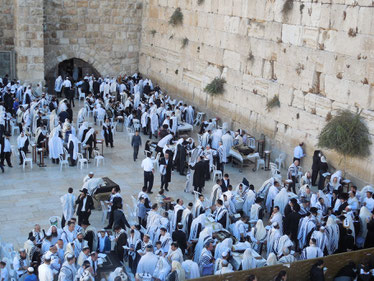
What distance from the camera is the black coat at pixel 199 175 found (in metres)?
14.8

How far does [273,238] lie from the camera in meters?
11.2

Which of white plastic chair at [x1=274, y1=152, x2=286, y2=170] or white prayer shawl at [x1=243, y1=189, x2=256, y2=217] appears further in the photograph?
white plastic chair at [x1=274, y1=152, x2=286, y2=170]

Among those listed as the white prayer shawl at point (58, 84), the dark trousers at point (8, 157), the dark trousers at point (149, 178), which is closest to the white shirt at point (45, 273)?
the dark trousers at point (149, 178)

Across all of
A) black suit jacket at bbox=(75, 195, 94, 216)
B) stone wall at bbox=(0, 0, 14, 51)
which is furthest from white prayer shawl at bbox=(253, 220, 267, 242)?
stone wall at bbox=(0, 0, 14, 51)

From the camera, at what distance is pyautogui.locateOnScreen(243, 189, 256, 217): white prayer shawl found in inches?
519

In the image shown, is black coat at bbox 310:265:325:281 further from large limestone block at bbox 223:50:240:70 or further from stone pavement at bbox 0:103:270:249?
large limestone block at bbox 223:50:240:70

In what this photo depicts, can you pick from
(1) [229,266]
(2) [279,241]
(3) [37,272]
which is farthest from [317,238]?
(3) [37,272]

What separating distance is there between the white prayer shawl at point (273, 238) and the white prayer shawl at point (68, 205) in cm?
433

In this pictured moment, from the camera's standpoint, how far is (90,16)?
2673 centimetres

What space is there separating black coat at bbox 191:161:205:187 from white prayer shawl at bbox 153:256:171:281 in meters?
5.13

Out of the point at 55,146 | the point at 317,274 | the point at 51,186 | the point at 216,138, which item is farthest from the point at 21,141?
the point at 317,274

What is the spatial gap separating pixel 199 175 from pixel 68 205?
3879 millimetres

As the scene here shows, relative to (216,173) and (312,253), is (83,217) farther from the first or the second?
(312,253)

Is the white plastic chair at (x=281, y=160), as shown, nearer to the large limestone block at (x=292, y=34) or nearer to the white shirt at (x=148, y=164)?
the large limestone block at (x=292, y=34)
